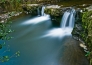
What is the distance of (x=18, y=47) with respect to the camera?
10.9m

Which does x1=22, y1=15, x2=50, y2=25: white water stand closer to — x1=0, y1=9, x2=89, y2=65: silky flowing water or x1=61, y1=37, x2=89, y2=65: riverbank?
x1=0, y1=9, x2=89, y2=65: silky flowing water

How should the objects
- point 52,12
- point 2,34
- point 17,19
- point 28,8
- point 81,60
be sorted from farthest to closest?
1. point 28,8
2. point 17,19
3. point 52,12
4. point 81,60
5. point 2,34

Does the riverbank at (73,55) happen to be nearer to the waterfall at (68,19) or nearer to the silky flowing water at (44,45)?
the silky flowing water at (44,45)

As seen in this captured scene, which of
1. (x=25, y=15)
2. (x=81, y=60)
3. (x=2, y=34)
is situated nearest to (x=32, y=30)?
(x=25, y=15)

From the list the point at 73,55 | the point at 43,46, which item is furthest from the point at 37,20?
the point at 73,55

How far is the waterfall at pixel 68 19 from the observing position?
13.1 meters

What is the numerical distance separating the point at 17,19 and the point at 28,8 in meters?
1.86

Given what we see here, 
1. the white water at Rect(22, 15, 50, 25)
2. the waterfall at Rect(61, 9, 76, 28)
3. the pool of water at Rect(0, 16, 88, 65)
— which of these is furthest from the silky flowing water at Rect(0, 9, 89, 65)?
the waterfall at Rect(61, 9, 76, 28)

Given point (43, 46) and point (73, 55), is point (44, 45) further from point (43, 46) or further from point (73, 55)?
point (73, 55)

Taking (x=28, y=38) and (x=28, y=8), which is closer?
(x=28, y=38)

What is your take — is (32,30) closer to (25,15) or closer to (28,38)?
(28,38)

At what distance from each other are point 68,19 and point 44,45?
353cm

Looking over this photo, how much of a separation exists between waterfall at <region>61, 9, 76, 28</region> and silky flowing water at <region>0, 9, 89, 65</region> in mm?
367

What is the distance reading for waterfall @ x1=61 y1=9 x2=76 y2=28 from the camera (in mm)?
13102
